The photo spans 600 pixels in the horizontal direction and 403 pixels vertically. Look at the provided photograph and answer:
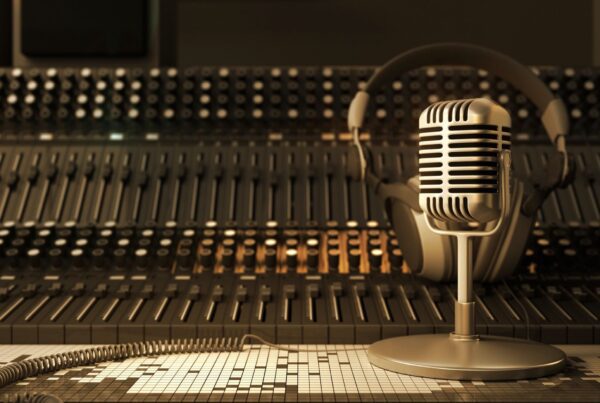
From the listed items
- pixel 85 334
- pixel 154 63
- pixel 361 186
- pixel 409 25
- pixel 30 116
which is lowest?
pixel 85 334

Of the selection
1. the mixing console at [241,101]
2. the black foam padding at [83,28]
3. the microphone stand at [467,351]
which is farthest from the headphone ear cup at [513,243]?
the black foam padding at [83,28]

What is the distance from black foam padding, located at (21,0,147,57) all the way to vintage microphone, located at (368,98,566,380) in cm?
140

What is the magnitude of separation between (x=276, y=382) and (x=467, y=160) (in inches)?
18.9

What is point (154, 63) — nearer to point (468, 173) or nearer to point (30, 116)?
point (30, 116)

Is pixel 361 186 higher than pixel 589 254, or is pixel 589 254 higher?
pixel 361 186

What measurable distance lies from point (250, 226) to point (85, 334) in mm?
601

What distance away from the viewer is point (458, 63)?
1.91 m

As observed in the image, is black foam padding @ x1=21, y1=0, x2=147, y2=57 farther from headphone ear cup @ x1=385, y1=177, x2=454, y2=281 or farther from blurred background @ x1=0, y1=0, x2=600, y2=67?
headphone ear cup @ x1=385, y1=177, x2=454, y2=281

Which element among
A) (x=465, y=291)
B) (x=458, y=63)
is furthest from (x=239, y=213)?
(x=465, y=291)

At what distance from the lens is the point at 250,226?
2.07m

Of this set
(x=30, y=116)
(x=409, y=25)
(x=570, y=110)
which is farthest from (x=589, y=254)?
(x=30, y=116)

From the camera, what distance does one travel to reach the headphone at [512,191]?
176 centimetres

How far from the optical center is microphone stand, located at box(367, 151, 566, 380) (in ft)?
4.22

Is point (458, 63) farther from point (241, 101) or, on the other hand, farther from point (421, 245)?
point (241, 101)
